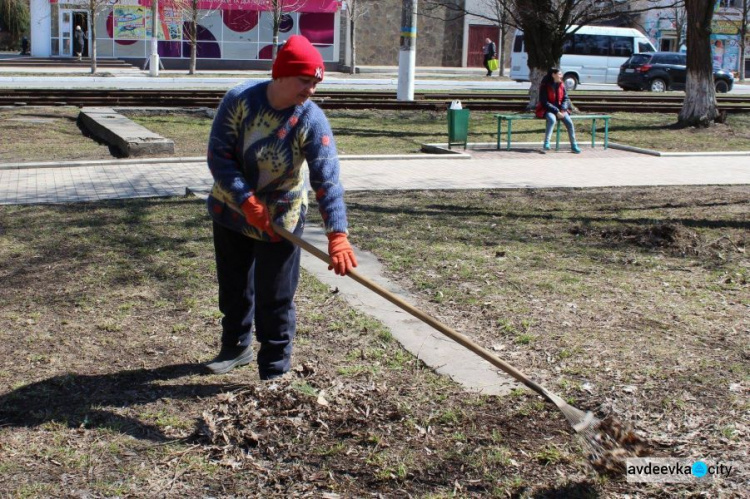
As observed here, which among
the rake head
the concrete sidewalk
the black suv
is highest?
the black suv

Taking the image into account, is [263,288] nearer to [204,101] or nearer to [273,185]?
[273,185]

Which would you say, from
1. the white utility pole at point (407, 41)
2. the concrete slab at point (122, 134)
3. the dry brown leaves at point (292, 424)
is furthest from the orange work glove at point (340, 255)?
the white utility pole at point (407, 41)

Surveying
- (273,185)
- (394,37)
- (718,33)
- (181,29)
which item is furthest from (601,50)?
(273,185)

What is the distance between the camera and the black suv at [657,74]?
3291 centimetres

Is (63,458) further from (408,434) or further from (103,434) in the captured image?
(408,434)

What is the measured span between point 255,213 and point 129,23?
1570 inches

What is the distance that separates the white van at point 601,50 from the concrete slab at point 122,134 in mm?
22497

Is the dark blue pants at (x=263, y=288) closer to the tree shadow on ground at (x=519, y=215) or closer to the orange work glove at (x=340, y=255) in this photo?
the orange work glove at (x=340, y=255)

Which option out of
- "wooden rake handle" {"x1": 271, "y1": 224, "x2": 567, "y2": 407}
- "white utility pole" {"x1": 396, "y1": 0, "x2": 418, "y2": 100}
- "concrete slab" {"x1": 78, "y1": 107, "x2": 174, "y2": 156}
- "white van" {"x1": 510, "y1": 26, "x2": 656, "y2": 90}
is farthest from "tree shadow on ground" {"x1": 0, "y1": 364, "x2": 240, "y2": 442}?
"white van" {"x1": 510, "y1": 26, "x2": 656, "y2": 90}

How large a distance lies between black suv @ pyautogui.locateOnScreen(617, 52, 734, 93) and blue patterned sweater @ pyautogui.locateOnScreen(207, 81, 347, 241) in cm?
3124

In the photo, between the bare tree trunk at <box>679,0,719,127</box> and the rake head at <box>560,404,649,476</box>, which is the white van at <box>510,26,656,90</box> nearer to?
the bare tree trunk at <box>679,0,719,127</box>

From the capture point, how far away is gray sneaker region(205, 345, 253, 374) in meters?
4.41

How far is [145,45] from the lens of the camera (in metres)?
41.6

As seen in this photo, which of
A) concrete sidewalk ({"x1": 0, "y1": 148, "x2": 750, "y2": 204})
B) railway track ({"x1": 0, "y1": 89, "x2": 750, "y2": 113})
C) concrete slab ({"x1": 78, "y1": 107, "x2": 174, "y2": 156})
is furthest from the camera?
railway track ({"x1": 0, "y1": 89, "x2": 750, "y2": 113})
